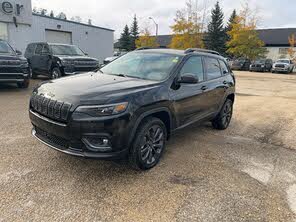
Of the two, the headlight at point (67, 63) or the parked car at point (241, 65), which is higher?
the headlight at point (67, 63)

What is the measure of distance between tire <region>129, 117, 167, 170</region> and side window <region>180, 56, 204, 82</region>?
3.44ft

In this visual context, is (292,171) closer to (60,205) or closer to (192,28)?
(60,205)

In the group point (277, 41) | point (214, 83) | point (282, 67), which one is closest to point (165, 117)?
point (214, 83)

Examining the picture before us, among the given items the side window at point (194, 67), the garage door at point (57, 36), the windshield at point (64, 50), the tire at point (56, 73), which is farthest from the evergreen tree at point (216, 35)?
the side window at point (194, 67)

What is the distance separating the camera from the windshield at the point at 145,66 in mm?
4273

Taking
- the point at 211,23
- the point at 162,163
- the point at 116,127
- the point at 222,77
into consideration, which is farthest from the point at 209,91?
the point at 211,23

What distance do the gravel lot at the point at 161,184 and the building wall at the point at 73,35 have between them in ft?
47.8

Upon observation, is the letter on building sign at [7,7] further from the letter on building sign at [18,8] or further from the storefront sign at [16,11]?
the letter on building sign at [18,8]

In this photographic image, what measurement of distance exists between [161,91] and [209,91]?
1.58 meters

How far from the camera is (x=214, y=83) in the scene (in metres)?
5.32

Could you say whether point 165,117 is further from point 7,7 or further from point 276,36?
point 276,36

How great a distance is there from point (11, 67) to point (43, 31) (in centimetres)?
1208

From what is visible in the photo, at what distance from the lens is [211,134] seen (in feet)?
18.9

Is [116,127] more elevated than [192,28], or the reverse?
[192,28]
